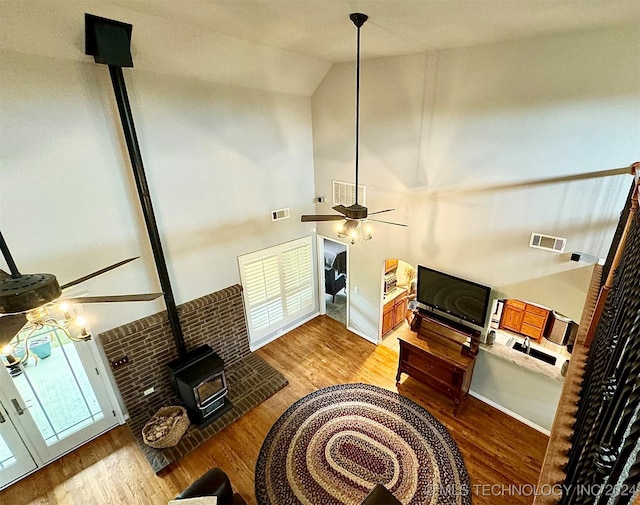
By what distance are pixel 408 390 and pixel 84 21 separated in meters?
6.48

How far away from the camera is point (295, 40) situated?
4.00 meters

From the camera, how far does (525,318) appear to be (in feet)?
17.8

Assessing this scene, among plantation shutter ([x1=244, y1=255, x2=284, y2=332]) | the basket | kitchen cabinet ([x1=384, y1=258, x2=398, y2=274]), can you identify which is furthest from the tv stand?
the basket

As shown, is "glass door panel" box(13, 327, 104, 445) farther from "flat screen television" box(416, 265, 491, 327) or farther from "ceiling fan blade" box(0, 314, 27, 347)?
"flat screen television" box(416, 265, 491, 327)

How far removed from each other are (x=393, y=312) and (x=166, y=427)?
4.63 meters

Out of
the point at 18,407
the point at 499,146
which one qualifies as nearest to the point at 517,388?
the point at 499,146

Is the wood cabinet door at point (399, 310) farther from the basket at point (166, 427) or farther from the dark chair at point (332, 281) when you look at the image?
the basket at point (166, 427)

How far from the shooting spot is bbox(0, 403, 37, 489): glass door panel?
Answer: 12.8ft

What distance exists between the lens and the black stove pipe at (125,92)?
319 cm

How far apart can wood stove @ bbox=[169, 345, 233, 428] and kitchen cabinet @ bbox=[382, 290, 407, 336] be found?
3.37 m

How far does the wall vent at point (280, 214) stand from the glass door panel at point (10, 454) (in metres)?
4.51

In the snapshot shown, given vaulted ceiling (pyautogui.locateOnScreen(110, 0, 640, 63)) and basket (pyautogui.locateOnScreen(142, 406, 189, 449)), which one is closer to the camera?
vaulted ceiling (pyautogui.locateOnScreen(110, 0, 640, 63))

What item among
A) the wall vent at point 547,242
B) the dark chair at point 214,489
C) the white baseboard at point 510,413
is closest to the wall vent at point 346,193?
the wall vent at point 547,242

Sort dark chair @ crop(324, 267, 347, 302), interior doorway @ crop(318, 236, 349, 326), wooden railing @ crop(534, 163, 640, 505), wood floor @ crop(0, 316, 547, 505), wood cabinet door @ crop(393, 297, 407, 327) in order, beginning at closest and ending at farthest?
wooden railing @ crop(534, 163, 640, 505), wood floor @ crop(0, 316, 547, 505), wood cabinet door @ crop(393, 297, 407, 327), interior doorway @ crop(318, 236, 349, 326), dark chair @ crop(324, 267, 347, 302)
